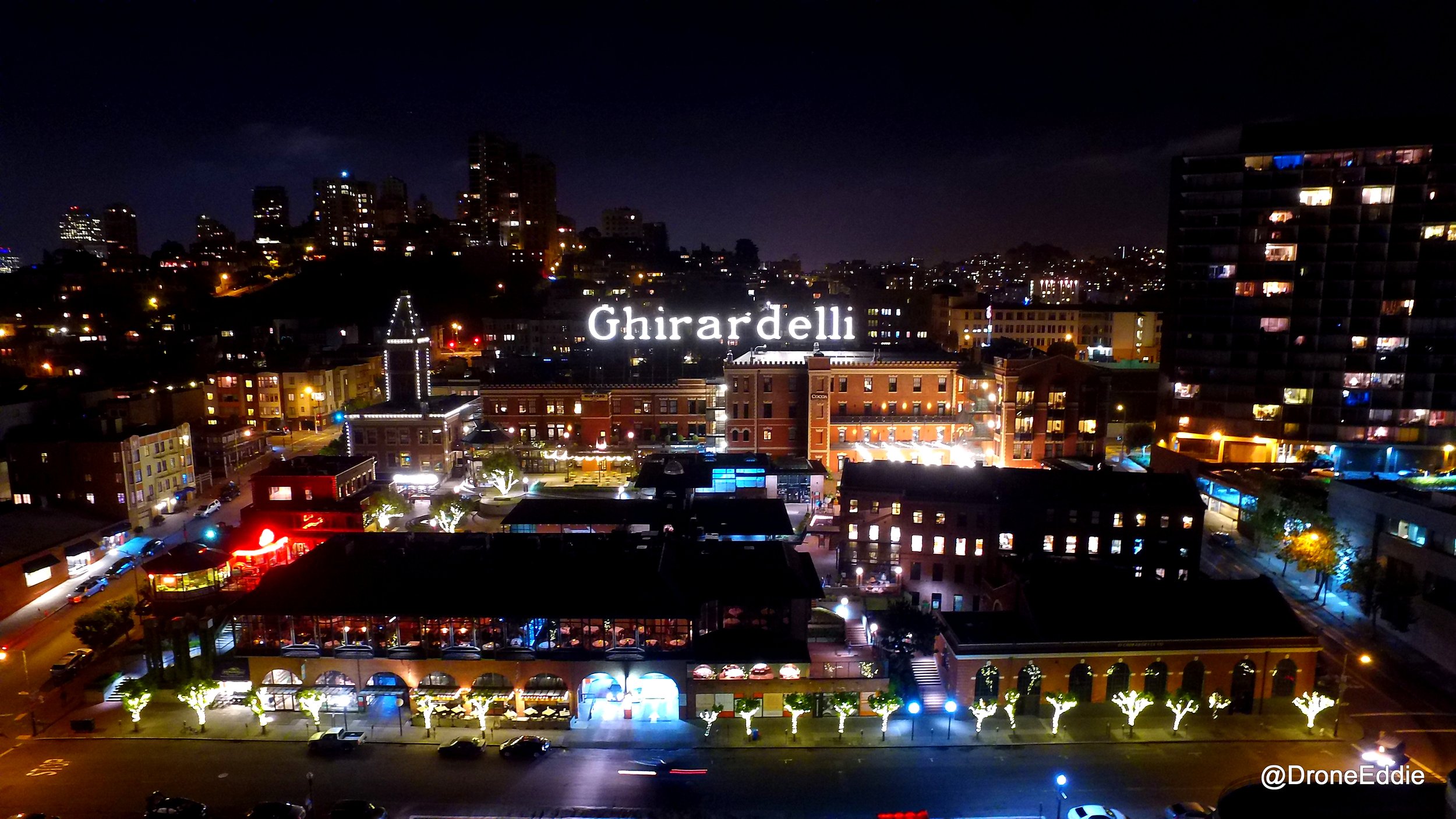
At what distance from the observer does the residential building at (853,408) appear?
77.3 metres

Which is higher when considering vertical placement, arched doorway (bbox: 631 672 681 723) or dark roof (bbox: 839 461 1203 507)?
dark roof (bbox: 839 461 1203 507)

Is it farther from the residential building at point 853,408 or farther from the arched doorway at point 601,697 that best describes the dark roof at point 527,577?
the residential building at point 853,408

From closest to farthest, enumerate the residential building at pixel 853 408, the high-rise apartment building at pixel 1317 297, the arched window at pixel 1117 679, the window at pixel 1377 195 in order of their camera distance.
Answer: the arched window at pixel 1117 679 → the residential building at pixel 853 408 → the high-rise apartment building at pixel 1317 297 → the window at pixel 1377 195

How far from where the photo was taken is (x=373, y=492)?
210 ft

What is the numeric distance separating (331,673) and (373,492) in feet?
92.3

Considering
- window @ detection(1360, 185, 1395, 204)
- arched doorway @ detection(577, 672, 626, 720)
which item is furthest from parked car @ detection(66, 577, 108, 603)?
window @ detection(1360, 185, 1395, 204)

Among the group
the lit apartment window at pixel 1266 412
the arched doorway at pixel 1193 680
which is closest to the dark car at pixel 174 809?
the arched doorway at pixel 1193 680

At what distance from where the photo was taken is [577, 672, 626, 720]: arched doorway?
37.5 metres

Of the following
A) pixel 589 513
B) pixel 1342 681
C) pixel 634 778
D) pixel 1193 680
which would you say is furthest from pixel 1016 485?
pixel 634 778

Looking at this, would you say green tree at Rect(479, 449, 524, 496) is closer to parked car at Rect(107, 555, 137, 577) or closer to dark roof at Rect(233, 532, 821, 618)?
dark roof at Rect(233, 532, 821, 618)

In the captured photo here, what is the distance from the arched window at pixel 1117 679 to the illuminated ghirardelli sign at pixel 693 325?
5667cm

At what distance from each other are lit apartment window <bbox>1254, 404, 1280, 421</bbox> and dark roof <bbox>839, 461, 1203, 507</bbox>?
40865mm

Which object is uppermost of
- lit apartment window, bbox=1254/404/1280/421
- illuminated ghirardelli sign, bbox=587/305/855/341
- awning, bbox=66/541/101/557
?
illuminated ghirardelli sign, bbox=587/305/855/341

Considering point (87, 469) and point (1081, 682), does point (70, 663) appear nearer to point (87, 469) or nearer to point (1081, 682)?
point (87, 469)
